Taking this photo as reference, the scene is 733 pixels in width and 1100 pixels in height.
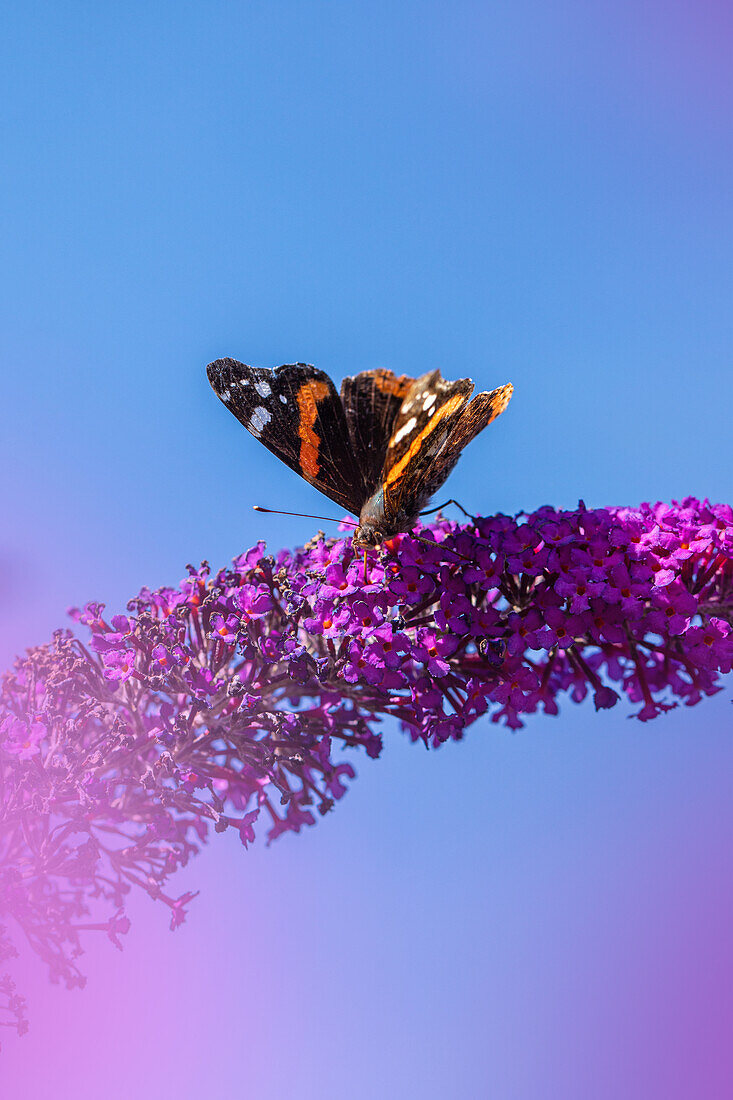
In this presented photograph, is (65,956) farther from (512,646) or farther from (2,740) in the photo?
(512,646)

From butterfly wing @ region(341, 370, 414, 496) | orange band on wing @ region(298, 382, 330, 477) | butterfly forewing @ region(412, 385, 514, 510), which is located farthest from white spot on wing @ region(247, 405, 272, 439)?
butterfly forewing @ region(412, 385, 514, 510)

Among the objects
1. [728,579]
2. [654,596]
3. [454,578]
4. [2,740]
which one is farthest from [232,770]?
[728,579]

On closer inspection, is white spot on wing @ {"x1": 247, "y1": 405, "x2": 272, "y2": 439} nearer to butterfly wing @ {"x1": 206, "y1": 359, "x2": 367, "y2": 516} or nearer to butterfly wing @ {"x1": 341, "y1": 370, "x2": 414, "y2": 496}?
butterfly wing @ {"x1": 206, "y1": 359, "x2": 367, "y2": 516}

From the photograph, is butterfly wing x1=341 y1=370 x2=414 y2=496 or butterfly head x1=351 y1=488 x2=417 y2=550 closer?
butterfly head x1=351 y1=488 x2=417 y2=550

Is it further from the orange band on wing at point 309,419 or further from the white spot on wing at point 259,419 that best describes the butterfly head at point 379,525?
the white spot on wing at point 259,419

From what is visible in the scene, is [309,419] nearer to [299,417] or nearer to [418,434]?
[299,417]
